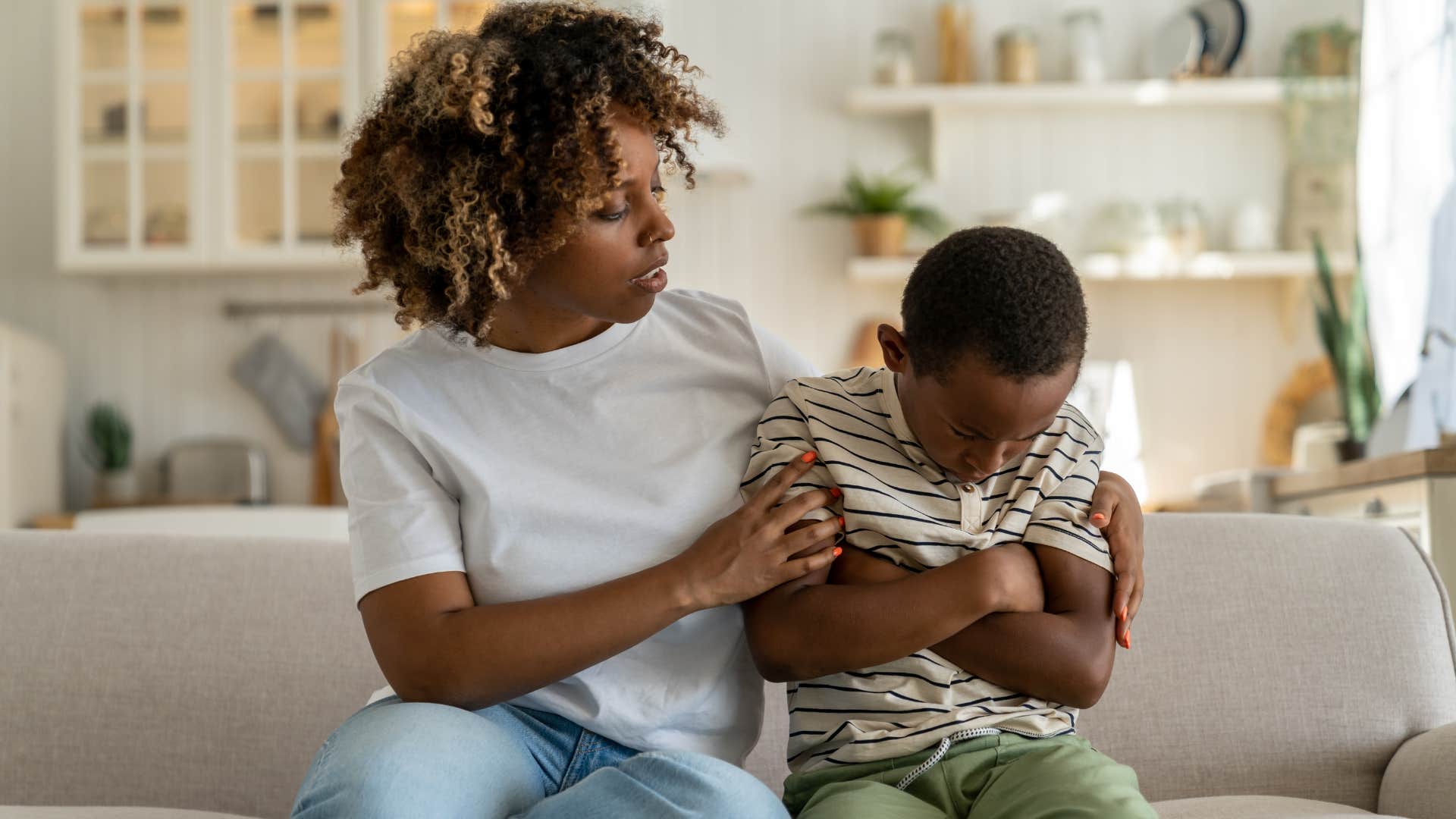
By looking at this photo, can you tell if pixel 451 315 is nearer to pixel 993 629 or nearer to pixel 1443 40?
pixel 993 629

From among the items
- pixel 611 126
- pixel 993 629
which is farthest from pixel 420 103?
pixel 993 629

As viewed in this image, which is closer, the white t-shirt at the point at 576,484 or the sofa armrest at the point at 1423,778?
the white t-shirt at the point at 576,484

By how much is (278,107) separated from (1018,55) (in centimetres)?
222

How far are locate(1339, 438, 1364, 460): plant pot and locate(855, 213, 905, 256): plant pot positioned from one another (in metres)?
1.37

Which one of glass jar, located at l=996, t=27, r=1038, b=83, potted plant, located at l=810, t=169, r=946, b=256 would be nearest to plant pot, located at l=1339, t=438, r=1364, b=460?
potted plant, located at l=810, t=169, r=946, b=256

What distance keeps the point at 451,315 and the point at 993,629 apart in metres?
0.58

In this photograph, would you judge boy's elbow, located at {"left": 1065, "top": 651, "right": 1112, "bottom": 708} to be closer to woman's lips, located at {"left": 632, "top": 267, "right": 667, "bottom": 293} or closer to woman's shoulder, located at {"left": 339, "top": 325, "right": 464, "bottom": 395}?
woman's lips, located at {"left": 632, "top": 267, "right": 667, "bottom": 293}

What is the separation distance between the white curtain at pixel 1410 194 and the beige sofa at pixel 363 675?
1.10m

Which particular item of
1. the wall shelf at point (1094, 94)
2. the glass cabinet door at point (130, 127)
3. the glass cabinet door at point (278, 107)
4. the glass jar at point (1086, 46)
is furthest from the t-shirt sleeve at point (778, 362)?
the glass cabinet door at point (130, 127)

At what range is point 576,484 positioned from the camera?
124 centimetres

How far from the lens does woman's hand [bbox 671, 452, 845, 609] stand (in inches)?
45.1

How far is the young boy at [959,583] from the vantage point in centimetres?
111

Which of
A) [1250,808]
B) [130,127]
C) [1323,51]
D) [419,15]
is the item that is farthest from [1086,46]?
[1250,808]

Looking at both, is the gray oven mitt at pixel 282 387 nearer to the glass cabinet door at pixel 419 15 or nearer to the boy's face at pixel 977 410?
the glass cabinet door at pixel 419 15
